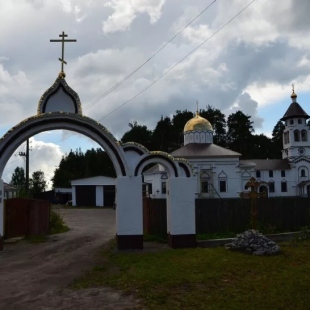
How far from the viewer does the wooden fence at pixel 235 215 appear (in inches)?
644

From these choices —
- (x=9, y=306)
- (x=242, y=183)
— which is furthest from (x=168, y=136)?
(x=9, y=306)

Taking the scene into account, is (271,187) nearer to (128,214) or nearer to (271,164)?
(271,164)

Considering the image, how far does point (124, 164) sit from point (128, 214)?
5.16 feet

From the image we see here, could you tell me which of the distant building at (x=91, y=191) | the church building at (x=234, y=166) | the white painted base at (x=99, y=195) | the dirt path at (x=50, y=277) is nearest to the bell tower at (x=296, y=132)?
the church building at (x=234, y=166)

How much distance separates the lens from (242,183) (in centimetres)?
4866

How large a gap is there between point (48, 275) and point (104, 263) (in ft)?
5.98

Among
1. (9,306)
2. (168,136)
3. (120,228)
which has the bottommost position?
(9,306)

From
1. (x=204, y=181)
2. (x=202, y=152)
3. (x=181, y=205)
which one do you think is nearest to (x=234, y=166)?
(x=204, y=181)

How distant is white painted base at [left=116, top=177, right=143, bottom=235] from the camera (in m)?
13.4

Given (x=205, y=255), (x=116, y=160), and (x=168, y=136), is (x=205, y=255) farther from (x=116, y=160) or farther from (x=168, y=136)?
(x=168, y=136)

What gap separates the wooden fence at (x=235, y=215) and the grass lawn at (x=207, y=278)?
11.5 ft

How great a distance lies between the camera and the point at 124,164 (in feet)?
44.4

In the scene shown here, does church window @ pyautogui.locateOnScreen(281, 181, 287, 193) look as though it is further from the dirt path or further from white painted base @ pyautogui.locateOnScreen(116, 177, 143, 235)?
white painted base @ pyautogui.locateOnScreen(116, 177, 143, 235)

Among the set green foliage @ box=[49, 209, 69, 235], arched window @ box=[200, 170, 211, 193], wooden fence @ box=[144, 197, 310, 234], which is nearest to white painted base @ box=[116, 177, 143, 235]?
wooden fence @ box=[144, 197, 310, 234]
